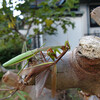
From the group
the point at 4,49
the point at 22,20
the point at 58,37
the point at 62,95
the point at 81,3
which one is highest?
the point at 81,3

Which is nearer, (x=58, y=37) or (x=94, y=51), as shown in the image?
(x=94, y=51)

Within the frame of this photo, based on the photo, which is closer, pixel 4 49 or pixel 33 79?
pixel 33 79

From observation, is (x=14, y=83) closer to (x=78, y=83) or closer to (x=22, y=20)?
(x=78, y=83)

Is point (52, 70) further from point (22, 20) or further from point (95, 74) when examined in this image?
point (22, 20)

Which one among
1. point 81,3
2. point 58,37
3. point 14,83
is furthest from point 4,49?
point 14,83

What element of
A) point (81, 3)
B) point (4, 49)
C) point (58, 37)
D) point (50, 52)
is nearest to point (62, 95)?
point (50, 52)

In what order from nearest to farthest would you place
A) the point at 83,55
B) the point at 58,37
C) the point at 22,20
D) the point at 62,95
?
the point at 83,55, the point at 62,95, the point at 22,20, the point at 58,37

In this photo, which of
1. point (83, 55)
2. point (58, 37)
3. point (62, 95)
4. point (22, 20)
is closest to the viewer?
point (83, 55)

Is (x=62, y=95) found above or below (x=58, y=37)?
below

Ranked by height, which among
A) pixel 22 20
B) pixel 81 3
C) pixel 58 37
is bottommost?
pixel 58 37
